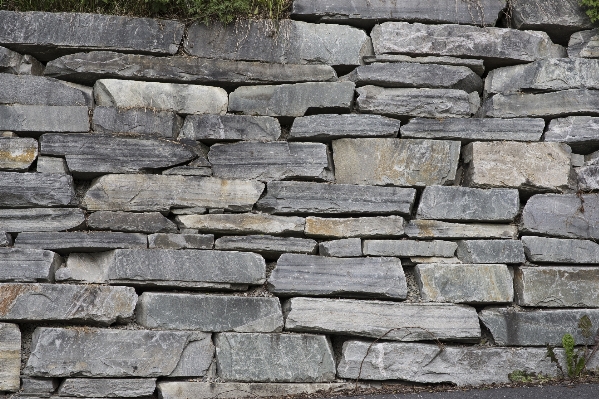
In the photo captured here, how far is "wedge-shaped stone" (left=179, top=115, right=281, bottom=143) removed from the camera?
4.18m

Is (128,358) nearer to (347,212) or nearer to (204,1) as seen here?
(347,212)

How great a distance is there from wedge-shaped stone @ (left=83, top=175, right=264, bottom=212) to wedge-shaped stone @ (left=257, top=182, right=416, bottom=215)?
12cm

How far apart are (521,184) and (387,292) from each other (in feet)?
3.64

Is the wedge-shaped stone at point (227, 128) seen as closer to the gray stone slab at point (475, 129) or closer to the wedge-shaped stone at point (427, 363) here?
the gray stone slab at point (475, 129)

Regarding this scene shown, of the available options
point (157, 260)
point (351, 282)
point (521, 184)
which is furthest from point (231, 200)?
Result: point (521, 184)

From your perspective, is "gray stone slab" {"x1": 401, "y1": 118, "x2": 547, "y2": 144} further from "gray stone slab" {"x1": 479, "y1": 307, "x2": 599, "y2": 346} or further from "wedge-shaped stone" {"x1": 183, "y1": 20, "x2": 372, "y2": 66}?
"gray stone slab" {"x1": 479, "y1": 307, "x2": 599, "y2": 346}

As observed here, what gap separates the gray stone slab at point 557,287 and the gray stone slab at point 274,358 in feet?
4.21

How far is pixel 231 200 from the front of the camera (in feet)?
13.5

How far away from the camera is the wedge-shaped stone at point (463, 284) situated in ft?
13.6

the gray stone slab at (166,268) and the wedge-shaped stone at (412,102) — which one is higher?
the wedge-shaped stone at (412,102)

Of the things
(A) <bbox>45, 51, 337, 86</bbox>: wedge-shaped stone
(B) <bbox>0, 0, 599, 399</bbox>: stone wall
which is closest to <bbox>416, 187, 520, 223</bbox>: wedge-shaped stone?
(B) <bbox>0, 0, 599, 399</bbox>: stone wall

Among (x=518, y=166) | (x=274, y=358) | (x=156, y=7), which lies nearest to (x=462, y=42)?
(x=518, y=166)

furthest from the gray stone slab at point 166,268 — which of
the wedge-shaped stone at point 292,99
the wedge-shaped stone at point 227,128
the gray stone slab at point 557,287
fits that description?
the gray stone slab at point 557,287

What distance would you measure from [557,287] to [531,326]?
0.99 feet
